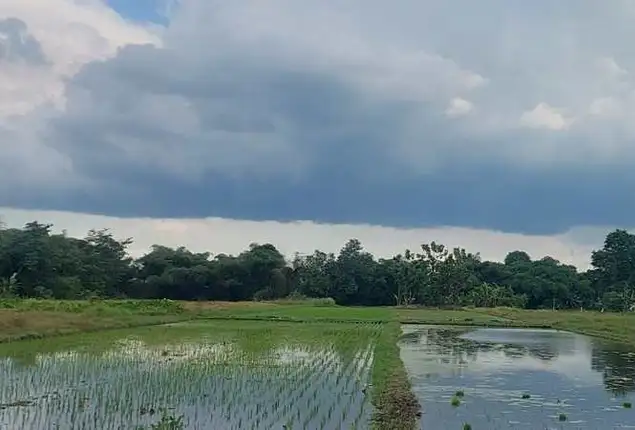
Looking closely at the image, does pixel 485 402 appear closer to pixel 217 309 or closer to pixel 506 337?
pixel 506 337

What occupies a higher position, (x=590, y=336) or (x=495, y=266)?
(x=495, y=266)

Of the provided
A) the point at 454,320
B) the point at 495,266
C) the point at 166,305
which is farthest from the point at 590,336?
the point at 495,266

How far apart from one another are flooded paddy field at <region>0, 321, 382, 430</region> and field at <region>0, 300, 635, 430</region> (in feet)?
0.08

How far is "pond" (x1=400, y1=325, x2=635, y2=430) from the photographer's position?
37.7 feet

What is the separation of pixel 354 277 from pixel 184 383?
66.9 m

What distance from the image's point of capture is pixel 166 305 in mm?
44062

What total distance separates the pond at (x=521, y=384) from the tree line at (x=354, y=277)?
44.0m

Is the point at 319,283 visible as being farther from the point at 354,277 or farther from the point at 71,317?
the point at 71,317

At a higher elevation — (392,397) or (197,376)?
(392,397)

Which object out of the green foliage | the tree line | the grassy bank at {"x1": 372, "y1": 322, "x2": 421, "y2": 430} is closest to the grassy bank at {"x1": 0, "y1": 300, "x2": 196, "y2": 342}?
the grassy bank at {"x1": 372, "y1": 322, "x2": 421, "y2": 430}

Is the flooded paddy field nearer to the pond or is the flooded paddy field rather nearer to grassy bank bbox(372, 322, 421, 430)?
grassy bank bbox(372, 322, 421, 430)

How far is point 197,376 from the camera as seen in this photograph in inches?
595

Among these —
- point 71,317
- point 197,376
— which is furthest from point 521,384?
point 71,317

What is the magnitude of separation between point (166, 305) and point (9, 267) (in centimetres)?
2057
